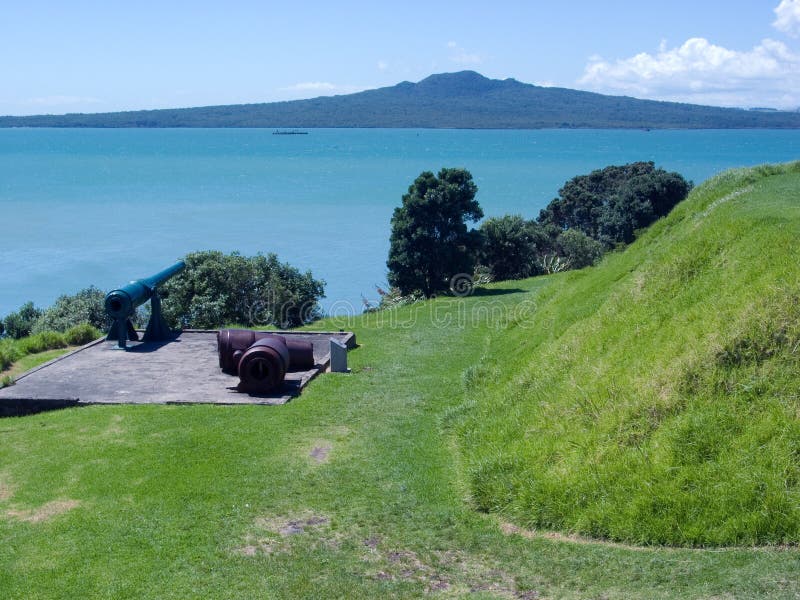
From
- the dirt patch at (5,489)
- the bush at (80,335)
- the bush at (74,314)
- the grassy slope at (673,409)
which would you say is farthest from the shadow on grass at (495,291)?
the dirt patch at (5,489)

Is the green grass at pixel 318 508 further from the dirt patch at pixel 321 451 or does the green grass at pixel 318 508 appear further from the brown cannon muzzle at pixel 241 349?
the brown cannon muzzle at pixel 241 349

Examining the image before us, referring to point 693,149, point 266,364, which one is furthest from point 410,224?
point 693,149

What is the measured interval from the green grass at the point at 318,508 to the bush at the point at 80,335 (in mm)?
6342

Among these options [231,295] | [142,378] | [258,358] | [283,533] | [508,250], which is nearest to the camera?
[283,533]

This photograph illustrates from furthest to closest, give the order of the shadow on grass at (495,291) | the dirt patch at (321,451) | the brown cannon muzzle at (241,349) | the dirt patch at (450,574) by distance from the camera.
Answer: the shadow on grass at (495,291) < the brown cannon muzzle at (241,349) < the dirt patch at (321,451) < the dirt patch at (450,574)

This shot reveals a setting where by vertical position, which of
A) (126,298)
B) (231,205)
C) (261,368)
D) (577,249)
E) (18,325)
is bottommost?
(18,325)

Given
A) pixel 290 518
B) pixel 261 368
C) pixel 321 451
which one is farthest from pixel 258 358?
pixel 290 518

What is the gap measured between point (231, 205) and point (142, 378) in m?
79.8

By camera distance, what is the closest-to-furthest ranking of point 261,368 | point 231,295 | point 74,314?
point 261,368, point 231,295, point 74,314

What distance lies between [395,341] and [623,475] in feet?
37.1

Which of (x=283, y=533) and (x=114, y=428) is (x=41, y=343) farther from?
(x=283, y=533)

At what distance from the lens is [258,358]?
15.7 metres

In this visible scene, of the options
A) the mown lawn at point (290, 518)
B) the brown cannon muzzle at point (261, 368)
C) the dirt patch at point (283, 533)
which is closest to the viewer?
the mown lawn at point (290, 518)

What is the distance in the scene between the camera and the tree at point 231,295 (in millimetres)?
26469
